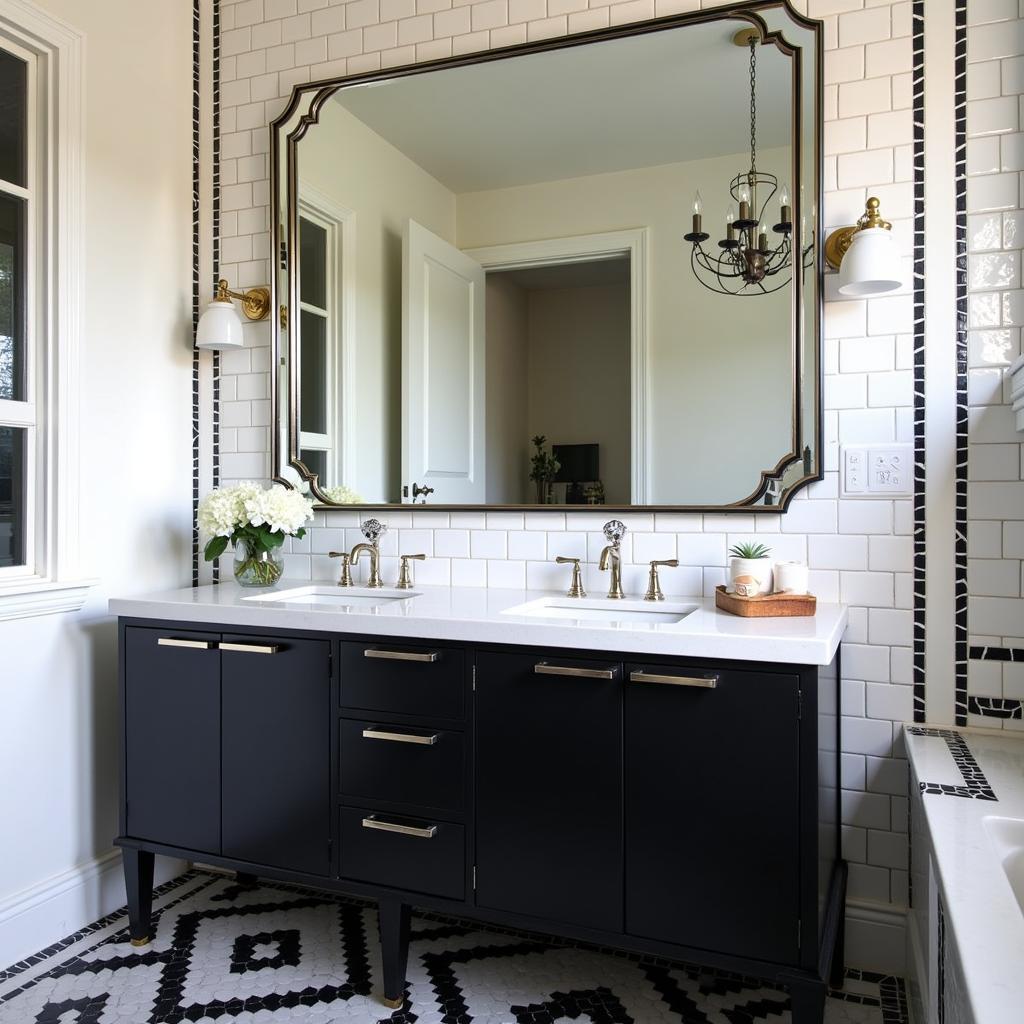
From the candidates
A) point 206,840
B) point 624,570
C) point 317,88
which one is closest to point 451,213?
point 317,88

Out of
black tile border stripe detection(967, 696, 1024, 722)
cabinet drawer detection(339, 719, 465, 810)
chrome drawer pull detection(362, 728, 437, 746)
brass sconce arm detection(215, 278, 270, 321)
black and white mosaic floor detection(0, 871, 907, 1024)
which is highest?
brass sconce arm detection(215, 278, 270, 321)

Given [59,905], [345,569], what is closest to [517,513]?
[345,569]

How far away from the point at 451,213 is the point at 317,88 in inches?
24.5

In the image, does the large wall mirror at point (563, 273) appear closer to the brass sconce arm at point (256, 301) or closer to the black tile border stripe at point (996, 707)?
the brass sconce arm at point (256, 301)

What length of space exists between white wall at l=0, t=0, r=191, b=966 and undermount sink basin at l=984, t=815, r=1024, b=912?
2.19m

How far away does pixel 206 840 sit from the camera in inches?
84.0

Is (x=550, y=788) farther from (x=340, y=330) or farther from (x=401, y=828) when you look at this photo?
(x=340, y=330)

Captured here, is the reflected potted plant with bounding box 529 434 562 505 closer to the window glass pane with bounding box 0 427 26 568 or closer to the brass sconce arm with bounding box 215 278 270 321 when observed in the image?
the brass sconce arm with bounding box 215 278 270 321

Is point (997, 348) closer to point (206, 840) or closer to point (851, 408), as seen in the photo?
point (851, 408)

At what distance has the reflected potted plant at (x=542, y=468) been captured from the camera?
2.31 metres

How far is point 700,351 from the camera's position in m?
2.19

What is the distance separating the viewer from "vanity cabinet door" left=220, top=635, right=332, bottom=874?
2.00 meters

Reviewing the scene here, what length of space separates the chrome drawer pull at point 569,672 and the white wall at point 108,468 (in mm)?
1358

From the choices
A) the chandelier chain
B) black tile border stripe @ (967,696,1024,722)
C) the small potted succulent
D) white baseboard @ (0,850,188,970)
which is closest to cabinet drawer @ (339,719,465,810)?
the small potted succulent
